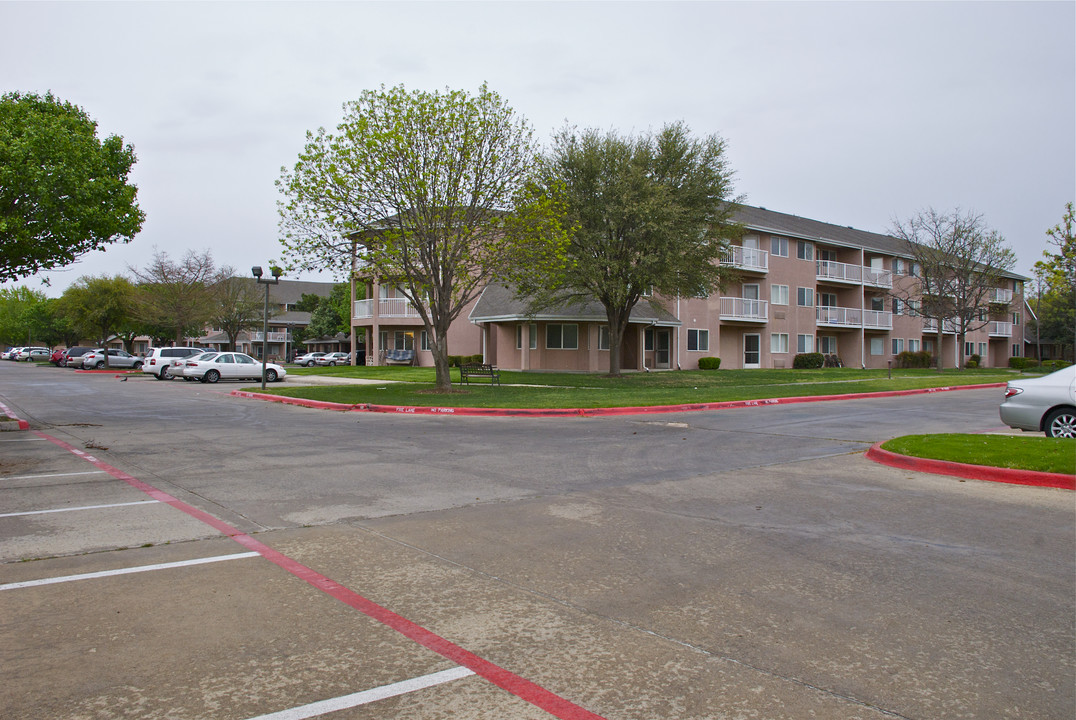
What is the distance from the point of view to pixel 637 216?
27.7 meters

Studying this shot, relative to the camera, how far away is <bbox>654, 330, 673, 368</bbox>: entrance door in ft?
137

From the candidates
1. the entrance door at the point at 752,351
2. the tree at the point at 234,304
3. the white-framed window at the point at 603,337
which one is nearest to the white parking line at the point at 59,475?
the white-framed window at the point at 603,337

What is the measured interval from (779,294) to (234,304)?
39.4 meters

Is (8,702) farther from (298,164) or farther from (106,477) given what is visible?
(298,164)

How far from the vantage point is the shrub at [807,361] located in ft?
151

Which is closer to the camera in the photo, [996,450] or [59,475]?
[59,475]

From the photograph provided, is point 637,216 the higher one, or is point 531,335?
point 637,216

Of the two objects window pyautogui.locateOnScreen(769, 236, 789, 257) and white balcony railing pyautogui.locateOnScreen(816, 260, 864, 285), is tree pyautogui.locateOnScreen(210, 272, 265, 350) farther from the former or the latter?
white balcony railing pyautogui.locateOnScreen(816, 260, 864, 285)

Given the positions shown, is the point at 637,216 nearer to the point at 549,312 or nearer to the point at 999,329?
the point at 549,312

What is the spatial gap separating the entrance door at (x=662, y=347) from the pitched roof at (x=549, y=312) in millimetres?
1554

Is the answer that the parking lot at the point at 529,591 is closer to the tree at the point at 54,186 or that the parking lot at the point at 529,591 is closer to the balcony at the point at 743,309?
the tree at the point at 54,186

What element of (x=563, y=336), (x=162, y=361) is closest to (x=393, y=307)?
(x=563, y=336)

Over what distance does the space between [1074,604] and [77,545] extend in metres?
7.69

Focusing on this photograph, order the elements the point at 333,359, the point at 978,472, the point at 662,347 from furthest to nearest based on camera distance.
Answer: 1. the point at 333,359
2. the point at 662,347
3. the point at 978,472
